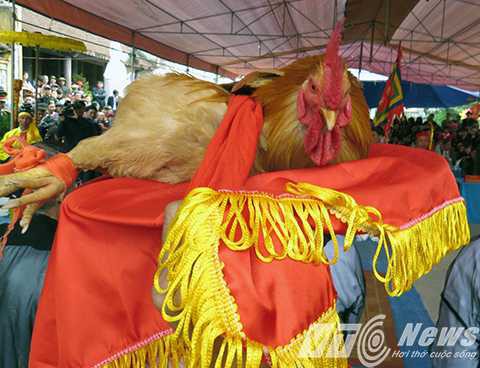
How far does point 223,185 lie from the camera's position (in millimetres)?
851

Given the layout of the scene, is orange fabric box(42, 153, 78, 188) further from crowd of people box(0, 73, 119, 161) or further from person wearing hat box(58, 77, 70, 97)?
person wearing hat box(58, 77, 70, 97)

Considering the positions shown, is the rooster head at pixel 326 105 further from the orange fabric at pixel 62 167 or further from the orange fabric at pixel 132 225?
the orange fabric at pixel 62 167

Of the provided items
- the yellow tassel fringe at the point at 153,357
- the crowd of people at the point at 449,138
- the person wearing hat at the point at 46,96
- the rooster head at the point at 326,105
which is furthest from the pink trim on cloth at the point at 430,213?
the person wearing hat at the point at 46,96

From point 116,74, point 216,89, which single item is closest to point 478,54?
point 116,74

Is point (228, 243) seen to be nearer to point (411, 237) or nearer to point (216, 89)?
point (411, 237)

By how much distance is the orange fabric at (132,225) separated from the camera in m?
0.85

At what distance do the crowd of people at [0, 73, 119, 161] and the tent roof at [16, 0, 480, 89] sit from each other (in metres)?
1.18

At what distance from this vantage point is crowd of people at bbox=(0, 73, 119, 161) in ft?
12.3

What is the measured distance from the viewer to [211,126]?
1.02 meters

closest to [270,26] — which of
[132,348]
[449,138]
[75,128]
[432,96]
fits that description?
[449,138]

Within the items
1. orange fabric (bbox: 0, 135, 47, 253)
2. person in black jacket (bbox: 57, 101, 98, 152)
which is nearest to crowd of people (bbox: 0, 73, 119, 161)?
person in black jacket (bbox: 57, 101, 98, 152)

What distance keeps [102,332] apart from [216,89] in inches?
24.2

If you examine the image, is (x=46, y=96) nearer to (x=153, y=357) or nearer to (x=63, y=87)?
(x=63, y=87)

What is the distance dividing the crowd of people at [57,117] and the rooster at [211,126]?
16 cm
